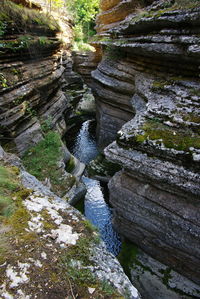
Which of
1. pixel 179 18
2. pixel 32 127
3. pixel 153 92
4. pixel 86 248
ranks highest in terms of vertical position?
pixel 179 18

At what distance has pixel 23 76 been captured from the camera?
30.7 ft

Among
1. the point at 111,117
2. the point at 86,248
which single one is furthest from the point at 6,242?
the point at 111,117

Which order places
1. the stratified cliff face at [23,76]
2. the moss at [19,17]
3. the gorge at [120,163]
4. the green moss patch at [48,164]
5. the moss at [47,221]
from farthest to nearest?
the moss at [19,17], the stratified cliff face at [23,76], the green moss patch at [48,164], the moss at [47,221], the gorge at [120,163]

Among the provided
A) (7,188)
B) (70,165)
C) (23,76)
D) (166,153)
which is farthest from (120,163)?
(23,76)

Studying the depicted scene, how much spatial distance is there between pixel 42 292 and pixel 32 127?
8.41 meters

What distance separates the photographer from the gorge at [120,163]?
2514 mm

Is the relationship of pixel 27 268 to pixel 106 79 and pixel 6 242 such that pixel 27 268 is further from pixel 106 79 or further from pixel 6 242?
pixel 106 79

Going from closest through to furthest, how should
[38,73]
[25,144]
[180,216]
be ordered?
[180,216]
[25,144]
[38,73]

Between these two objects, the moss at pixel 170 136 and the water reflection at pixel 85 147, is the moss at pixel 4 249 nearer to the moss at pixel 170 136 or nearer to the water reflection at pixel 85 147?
the moss at pixel 170 136

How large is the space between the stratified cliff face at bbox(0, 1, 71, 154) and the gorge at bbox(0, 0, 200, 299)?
54mm

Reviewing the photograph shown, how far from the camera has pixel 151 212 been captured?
18.8 feet

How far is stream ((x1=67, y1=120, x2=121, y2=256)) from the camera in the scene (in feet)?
30.1

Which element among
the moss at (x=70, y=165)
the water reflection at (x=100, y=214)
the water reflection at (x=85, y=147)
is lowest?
the water reflection at (x=100, y=214)

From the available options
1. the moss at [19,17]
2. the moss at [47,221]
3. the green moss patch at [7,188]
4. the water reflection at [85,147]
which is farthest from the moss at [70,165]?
the moss at [47,221]
